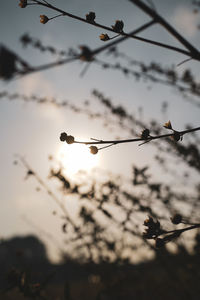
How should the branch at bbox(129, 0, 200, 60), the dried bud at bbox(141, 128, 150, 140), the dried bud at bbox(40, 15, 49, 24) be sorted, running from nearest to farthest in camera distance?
the branch at bbox(129, 0, 200, 60) → the dried bud at bbox(141, 128, 150, 140) → the dried bud at bbox(40, 15, 49, 24)

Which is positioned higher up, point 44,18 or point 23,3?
point 23,3

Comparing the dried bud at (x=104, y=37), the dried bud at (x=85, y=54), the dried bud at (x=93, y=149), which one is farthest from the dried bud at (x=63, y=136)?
the dried bud at (x=104, y=37)

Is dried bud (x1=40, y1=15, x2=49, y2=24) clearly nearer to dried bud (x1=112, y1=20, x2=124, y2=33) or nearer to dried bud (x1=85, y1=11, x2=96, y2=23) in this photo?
dried bud (x1=85, y1=11, x2=96, y2=23)

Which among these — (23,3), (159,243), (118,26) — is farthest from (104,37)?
(159,243)

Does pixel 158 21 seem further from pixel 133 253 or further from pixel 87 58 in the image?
pixel 133 253

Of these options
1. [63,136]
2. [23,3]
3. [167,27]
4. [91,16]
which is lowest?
[63,136]

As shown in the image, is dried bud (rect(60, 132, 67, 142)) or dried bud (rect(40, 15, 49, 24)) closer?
dried bud (rect(60, 132, 67, 142))

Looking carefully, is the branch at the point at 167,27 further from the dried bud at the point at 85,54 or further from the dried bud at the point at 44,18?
the dried bud at the point at 44,18

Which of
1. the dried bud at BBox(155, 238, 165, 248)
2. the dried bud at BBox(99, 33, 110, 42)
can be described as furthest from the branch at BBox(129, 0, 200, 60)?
the dried bud at BBox(155, 238, 165, 248)

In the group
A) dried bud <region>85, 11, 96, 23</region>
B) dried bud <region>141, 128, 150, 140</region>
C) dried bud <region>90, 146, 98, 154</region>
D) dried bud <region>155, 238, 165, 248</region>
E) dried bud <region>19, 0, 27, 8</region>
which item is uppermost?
dried bud <region>19, 0, 27, 8</region>

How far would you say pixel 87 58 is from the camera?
2.96ft

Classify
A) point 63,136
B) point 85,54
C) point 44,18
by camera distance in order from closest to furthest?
point 85,54, point 63,136, point 44,18

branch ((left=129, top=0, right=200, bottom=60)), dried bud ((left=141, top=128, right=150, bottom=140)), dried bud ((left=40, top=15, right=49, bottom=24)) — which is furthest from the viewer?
dried bud ((left=40, top=15, right=49, bottom=24))

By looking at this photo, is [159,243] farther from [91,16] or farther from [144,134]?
[91,16]
